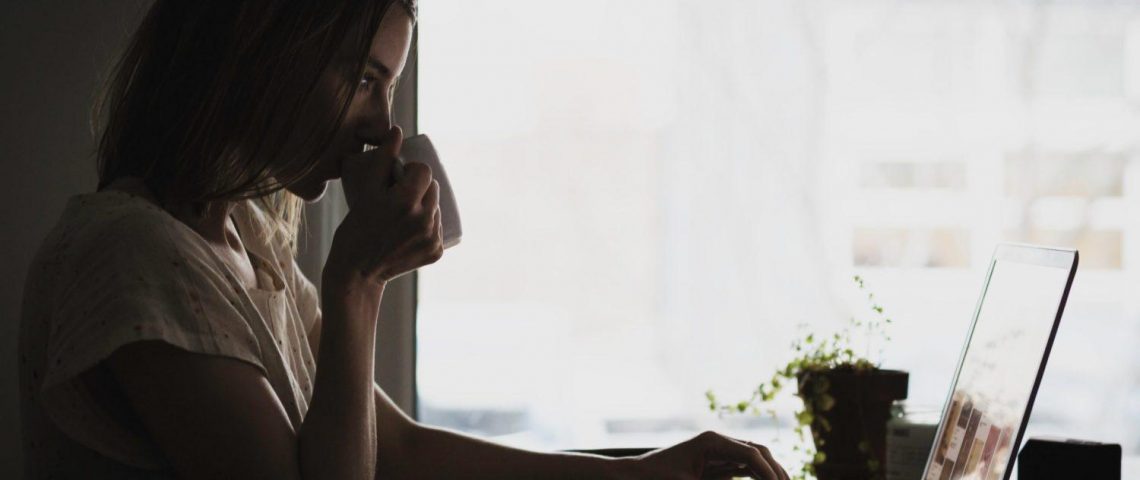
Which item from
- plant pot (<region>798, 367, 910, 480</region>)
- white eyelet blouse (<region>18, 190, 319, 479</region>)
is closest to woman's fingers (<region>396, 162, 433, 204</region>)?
white eyelet blouse (<region>18, 190, 319, 479</region>)

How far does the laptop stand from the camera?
0.92 meters

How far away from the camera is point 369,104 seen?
104 cm

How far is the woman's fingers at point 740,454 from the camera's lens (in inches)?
43.5

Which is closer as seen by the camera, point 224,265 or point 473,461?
point 224,265

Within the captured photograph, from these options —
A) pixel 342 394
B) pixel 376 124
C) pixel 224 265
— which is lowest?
pixel 342 394

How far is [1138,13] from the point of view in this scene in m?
1.84

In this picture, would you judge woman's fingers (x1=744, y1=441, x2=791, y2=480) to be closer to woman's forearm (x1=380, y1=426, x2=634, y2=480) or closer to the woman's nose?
woman's forearm (x1=380, y1=426, x2=634, y2=480)

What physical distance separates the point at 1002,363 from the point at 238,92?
2.46 feet

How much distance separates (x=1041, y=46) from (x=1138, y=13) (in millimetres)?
186

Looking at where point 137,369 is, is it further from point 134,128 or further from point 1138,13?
point 1138,13

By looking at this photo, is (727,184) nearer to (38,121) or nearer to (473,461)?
(473,461)

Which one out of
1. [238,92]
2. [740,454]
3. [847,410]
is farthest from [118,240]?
[847,410]

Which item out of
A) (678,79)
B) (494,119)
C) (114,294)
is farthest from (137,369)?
(678,79)

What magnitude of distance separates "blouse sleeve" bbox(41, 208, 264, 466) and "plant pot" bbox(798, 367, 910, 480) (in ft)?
2.07
